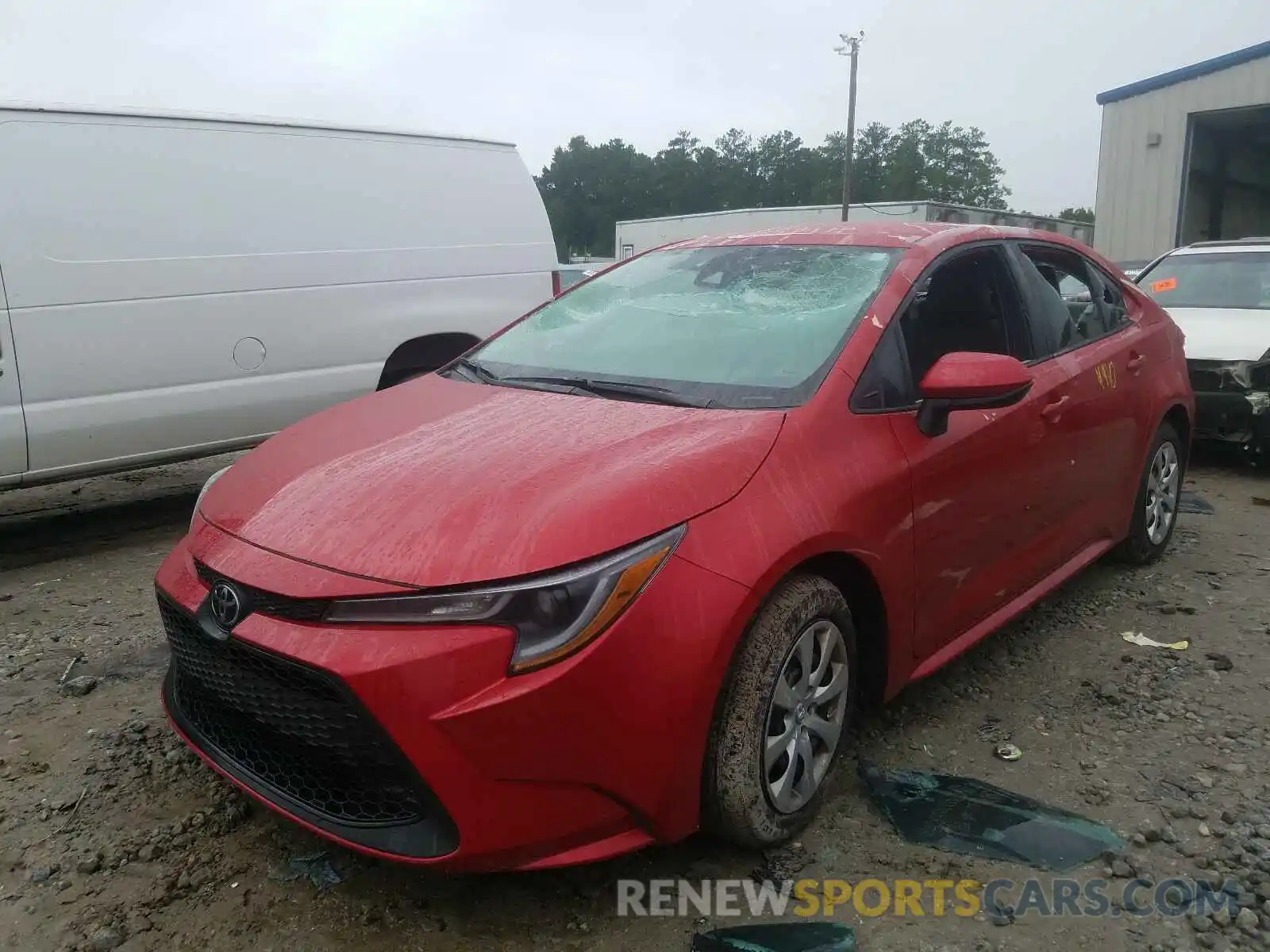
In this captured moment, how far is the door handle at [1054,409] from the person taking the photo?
3387 millimetres

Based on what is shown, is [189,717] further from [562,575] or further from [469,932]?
[562,575]

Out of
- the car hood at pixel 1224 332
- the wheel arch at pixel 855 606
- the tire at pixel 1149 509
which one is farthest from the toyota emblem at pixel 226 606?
the car hood at pixel 1224 332

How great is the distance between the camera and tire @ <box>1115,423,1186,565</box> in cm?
437

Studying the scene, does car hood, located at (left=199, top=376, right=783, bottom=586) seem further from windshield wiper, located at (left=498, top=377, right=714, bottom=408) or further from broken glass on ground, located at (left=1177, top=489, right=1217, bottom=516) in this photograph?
broken glass on ground, located at (left=1177, top=489, right=1217, bottom=516)

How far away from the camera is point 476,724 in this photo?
76.2 inches

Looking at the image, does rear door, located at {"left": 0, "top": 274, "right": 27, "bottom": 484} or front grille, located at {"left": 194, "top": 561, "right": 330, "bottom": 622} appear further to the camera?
rear door, located at {"left": 0, "top": 274, "right": 27, "bottom": 484}

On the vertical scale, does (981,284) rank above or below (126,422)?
above

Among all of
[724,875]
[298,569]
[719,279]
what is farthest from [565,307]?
[724,875]

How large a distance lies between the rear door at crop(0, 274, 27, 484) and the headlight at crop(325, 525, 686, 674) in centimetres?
348

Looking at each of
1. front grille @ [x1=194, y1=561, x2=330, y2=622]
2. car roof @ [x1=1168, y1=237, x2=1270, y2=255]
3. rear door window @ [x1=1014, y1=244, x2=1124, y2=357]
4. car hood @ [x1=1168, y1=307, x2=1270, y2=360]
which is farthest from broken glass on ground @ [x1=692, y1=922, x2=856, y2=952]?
car roof @ [x1=1168, y1=237, x2=1270, y2=255]

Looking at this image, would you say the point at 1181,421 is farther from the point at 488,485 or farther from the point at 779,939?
the point at 488,485

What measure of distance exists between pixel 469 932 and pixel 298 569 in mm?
894

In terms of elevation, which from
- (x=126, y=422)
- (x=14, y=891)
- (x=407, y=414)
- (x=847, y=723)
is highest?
(x=407, y=414)

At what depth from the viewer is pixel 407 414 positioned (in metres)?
2.98
